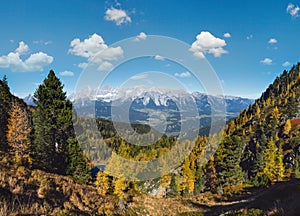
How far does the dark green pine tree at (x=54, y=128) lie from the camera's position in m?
41.2

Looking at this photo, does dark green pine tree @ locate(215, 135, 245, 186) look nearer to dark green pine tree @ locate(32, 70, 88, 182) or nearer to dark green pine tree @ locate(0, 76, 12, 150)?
dark green pine tree @ locate(32, 70, 88, 182)

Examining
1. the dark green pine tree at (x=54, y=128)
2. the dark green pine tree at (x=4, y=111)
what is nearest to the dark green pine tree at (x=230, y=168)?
the dark green pine tree at (x=54, y=128)

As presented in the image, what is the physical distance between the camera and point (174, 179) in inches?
3012

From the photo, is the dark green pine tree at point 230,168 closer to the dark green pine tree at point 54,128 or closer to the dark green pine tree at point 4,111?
the dark green pine tree at point 54,128

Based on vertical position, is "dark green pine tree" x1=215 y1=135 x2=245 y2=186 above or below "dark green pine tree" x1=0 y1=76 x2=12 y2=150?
below

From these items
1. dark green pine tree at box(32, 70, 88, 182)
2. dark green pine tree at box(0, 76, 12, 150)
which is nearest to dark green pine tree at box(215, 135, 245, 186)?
dark green pine tree at box(32, 70, 88, 182)

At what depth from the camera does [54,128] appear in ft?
139

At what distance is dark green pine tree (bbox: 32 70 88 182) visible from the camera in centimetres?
4119

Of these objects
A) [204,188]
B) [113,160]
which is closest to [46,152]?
[113,160]

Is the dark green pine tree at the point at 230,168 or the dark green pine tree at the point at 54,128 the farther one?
the dark green pine tree at the point at 230,168

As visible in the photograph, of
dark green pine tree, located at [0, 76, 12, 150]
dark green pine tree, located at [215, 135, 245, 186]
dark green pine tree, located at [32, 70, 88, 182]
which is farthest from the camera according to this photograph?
dark green pine tree, located at [215, 135, 245, 186]

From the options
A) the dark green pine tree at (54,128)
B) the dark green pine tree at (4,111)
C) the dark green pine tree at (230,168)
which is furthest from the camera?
the dark green pine tree at (230,168)

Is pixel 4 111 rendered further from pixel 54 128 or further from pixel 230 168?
pixel 230 168

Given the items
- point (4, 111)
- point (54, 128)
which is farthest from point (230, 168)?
point (4, 111)
